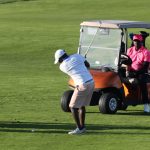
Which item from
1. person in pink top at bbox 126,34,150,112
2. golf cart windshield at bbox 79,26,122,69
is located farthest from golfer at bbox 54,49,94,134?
golf cart windshield at bbox 79,26,122,69

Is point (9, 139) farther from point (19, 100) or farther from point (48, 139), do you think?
point (19, 100)

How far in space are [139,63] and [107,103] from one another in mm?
1137

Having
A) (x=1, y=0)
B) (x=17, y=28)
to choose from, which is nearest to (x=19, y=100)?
(x=17, y=28)

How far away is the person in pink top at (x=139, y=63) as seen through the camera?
16031 millimetres

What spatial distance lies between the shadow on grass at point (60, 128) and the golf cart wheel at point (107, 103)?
1.34 meters

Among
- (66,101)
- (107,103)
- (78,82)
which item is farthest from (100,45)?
(78,82)

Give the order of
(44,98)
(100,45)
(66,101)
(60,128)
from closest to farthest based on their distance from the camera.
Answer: (60,128) → (66,101) → (100,45) → (44,98)

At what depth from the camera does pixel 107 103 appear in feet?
51.8

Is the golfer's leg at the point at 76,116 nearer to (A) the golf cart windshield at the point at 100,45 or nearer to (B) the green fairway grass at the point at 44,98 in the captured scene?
(B) the green fairway grass at the point at 44,98

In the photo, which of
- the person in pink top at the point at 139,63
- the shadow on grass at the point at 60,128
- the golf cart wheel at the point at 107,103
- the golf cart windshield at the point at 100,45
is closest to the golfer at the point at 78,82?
the shadow on grass at the point at 60,128

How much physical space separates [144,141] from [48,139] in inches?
64.4

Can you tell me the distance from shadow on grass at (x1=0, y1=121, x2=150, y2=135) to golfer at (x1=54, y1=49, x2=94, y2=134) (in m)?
0.33

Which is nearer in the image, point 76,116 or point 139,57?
point 76,116

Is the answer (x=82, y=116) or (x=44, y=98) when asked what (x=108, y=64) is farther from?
(x=82, y=116)
